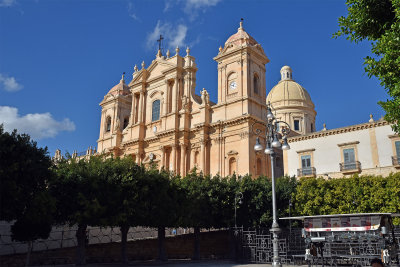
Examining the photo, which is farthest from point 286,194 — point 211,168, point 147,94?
point 147,94

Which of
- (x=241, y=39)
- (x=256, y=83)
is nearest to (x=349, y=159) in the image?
(x=256, y=83)

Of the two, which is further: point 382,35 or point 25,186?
point 25,186

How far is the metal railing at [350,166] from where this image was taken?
28.8m

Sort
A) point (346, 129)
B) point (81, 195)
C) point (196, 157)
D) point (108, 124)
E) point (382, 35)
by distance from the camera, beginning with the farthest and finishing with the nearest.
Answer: point (108, 124) → point (196, 157) → point (346, 129) → point (81, 195) → point (382, 35)

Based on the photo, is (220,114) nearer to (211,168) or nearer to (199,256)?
(211,168)

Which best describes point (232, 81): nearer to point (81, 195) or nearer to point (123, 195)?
point (123, 195)

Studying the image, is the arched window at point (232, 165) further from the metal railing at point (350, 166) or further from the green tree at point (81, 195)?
the green tree at point (81, 195)

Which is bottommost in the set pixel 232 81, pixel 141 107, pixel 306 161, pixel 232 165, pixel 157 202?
pixel 157 202

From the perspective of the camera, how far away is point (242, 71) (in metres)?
35.6

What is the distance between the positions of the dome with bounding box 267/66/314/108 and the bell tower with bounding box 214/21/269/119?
54.5 feet

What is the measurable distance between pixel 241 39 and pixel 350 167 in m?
15.7

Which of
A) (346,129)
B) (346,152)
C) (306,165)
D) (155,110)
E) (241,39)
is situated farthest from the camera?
(155,110)

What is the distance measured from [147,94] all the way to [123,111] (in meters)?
6.41

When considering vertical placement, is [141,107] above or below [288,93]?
below
